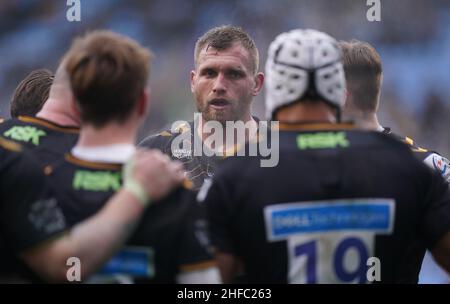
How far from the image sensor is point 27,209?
106 inches

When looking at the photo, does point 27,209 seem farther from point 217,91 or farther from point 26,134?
point 217,91

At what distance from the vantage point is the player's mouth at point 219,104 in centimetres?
564

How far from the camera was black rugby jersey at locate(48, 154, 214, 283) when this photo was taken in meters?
2.78

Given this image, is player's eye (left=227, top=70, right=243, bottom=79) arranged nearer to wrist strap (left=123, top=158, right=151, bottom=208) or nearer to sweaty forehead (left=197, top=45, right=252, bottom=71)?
sweaty forehead (left=197, top=45, right=252, bottom=71)

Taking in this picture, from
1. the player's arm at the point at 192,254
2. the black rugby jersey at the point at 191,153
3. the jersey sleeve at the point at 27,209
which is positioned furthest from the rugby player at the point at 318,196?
the black rugby jersey at the point at 191,153

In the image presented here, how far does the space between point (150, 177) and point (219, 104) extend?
2994 mm

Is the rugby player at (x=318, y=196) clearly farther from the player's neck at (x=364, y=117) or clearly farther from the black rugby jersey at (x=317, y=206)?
the player's neck at (x=364, y=117)

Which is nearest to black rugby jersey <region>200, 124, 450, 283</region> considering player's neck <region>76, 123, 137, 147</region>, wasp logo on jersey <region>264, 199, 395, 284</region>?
wasp logo on jersey <region>264, 199, 395, 284</region>

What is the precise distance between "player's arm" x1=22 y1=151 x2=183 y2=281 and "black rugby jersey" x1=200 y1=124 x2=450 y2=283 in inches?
18.8

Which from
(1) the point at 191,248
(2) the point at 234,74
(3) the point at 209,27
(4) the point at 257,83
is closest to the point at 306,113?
(1) the point at 191,248

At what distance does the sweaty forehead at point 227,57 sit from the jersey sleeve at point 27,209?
317cm

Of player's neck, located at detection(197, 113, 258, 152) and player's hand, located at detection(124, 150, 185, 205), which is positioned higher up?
player's neck, located at detection(197, 113, 258, 152)

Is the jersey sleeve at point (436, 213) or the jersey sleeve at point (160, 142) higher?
the jersey sleeve at point (160, 142)
